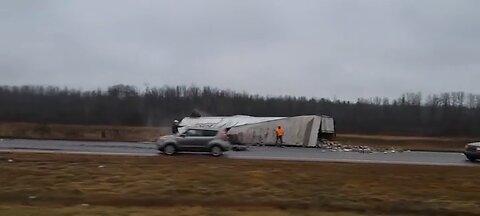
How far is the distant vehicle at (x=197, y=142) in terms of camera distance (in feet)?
94.9

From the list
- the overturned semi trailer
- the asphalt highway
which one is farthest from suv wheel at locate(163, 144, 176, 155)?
the overturned semi trailer

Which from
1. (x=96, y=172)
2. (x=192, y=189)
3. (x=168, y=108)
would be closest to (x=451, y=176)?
(x=192, y=189)

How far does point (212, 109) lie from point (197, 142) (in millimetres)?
73254

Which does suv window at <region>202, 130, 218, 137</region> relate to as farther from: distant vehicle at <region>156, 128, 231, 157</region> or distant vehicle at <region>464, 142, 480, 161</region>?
distant vehicle at <region>464, 142, 480, 161</region>

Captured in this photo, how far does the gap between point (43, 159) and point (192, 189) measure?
9076 mm

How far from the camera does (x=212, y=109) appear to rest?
336 feet

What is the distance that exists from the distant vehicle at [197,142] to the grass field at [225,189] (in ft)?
22.2

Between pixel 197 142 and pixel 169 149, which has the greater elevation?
pixel 197 142

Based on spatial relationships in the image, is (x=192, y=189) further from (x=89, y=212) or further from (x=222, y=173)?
(x=89, y=212)

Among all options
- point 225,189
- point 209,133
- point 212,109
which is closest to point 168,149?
point 209,133

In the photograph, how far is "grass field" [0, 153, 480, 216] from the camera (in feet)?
45.4

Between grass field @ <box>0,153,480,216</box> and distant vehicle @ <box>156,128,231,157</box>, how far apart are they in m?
6.76

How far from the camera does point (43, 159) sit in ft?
74.0

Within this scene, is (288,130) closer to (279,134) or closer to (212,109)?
(279,134)
